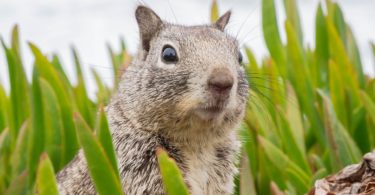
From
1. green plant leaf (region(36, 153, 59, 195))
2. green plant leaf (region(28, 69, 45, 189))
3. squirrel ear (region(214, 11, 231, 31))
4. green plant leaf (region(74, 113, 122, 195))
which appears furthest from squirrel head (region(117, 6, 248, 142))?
green plant leaf (region(36, 153, 59, 195))

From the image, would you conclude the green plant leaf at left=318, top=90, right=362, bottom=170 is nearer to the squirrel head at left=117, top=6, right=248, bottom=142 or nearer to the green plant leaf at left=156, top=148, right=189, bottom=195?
the squirrel head at left=117, top=6, right=248, bottom=142

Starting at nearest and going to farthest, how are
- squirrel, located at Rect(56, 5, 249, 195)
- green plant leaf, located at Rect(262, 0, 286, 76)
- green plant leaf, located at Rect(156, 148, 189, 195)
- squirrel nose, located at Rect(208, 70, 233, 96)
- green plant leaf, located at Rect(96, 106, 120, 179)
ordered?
green plant leaf, located at Rect(156, 148, 189, 195)
green plant leaf, located at Rect(96, 106, 120, 179)
squirrel nose, located at Rect(208, 70, 233, 96)
squirrel, located at Rect(56, 5, 249, 195)
green plant leaf, located at Rect(262, 0, 286, 76)

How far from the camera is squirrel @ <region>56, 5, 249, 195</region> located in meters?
3.12

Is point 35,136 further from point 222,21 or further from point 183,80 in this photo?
point 222,21

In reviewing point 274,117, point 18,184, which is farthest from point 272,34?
point 18,184

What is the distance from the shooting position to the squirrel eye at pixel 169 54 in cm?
338

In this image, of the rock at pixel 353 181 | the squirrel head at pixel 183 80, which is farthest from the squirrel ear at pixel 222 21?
the rock at pixel 353 181

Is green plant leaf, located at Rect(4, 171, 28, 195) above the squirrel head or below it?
below

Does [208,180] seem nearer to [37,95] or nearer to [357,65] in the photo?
[37,95]

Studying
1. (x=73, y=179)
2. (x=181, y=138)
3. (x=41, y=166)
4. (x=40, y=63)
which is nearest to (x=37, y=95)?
(x=40, y=63)

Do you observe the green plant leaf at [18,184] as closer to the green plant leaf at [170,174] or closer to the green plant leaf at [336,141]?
the green plant leaf at [170,174]

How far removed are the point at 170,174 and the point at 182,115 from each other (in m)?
0.86

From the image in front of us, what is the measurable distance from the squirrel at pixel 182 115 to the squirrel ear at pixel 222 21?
25 centimetres

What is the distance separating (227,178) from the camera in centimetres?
348
